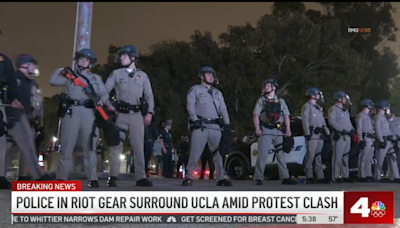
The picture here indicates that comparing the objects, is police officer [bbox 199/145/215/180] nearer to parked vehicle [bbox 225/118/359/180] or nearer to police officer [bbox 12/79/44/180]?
parked vehicle [bbox 225/118/359/180]

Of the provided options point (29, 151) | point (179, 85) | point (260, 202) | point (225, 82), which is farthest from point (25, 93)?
point (179, 85)

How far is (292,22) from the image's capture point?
26.8 metres

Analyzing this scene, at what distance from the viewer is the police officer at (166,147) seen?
1535cm

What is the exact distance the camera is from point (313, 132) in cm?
1121

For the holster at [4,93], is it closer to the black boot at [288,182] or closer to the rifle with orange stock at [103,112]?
the rifle with orange stock at [103,112]

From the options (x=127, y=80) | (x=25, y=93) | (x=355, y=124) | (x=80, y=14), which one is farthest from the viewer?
(x=355, y=124)

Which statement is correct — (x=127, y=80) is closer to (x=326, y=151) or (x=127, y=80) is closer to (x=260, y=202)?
(x=260, y=202)

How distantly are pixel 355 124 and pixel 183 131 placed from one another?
62.0 feet

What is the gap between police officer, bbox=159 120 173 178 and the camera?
50.4ft

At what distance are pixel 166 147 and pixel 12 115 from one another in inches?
341

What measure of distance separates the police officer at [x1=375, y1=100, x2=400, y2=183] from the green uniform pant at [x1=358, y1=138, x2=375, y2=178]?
39 centimetres

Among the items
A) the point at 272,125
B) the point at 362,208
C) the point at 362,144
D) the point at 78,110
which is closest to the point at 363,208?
the point at 362,208

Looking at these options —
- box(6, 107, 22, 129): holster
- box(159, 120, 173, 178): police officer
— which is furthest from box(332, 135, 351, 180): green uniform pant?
box(6, 107, 22, 129): holster

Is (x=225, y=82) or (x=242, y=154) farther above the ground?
(x=225, y=82)
